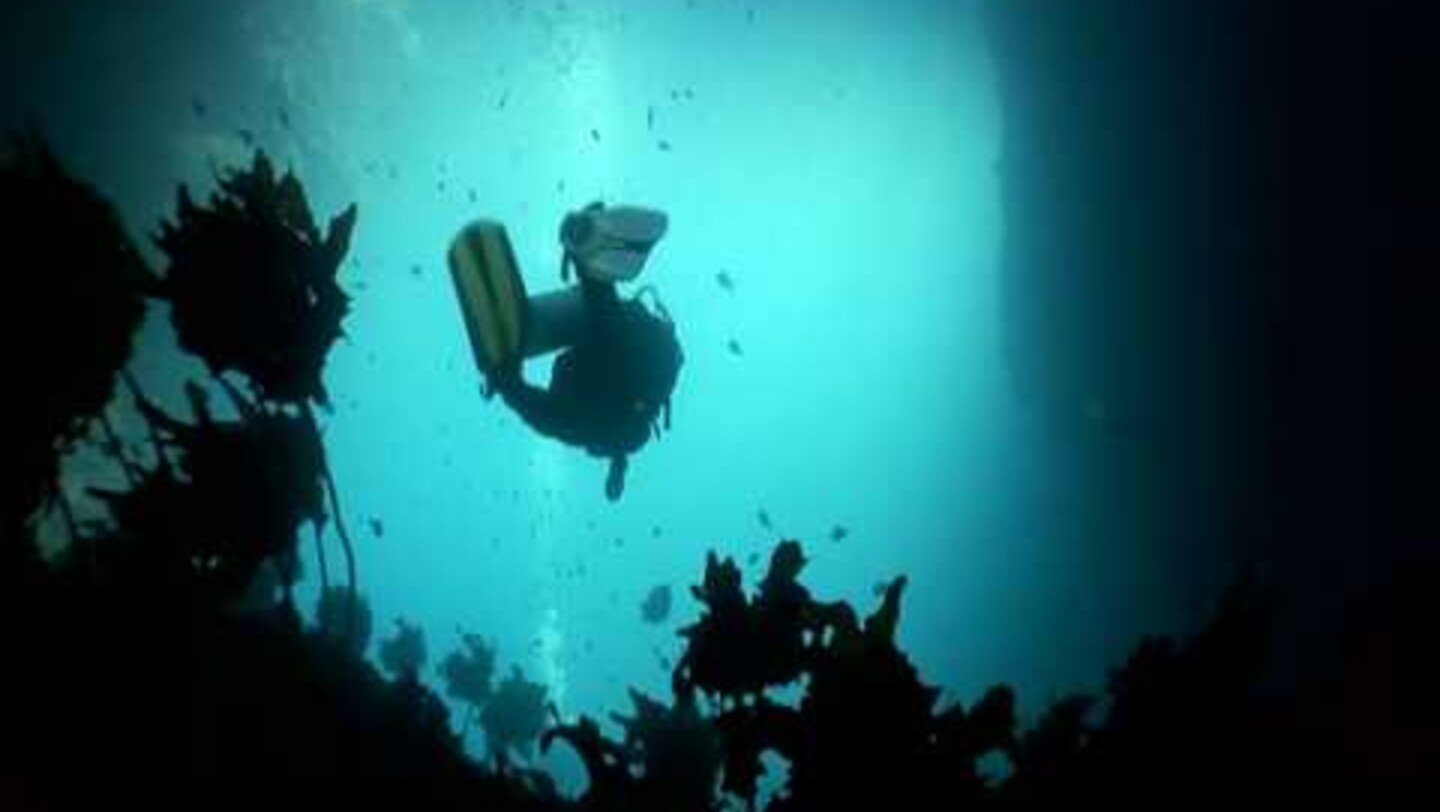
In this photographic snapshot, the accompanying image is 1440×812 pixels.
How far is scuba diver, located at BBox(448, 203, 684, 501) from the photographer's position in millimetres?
6688

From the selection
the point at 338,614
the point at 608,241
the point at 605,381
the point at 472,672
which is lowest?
the point at 605,381

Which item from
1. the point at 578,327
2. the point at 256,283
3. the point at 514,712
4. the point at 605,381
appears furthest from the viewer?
the point at 514,712

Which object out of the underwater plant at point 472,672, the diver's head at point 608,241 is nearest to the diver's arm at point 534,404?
the diver's head at point 608,241

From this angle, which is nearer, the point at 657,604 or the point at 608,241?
the point at 608,241

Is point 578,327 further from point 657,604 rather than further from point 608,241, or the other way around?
point 657,604

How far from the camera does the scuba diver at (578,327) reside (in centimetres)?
669

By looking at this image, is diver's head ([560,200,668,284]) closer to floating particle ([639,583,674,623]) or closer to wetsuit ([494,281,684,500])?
wetsuit ([494,281,684,500])

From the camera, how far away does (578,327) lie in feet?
22.5

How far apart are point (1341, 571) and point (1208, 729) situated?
55.8 feet

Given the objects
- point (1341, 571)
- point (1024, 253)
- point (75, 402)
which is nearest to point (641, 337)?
point (75, 402)

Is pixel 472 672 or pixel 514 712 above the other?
pixel 472 672

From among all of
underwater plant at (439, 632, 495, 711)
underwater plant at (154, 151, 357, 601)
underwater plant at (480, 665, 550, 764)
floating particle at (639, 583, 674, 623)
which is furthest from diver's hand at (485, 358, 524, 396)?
floating particle at (639, 583, 674, 623)

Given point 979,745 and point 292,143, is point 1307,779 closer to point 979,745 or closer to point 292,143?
point 979,745

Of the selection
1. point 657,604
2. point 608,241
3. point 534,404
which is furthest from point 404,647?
point 608,241
